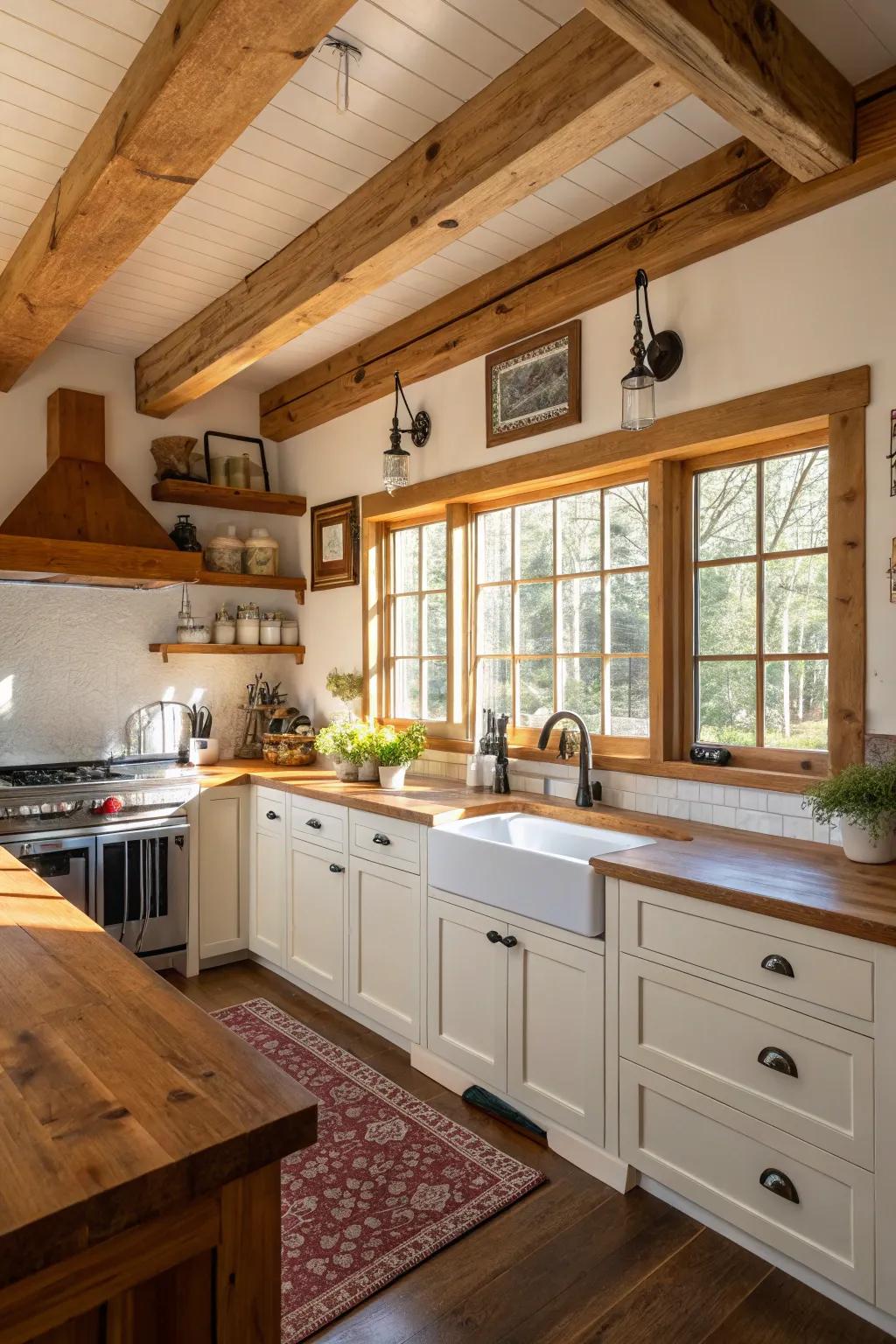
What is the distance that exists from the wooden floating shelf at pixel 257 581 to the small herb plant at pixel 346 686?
1.97 ft

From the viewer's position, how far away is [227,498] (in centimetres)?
442

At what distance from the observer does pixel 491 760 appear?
3355mm

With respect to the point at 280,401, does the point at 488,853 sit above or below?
below

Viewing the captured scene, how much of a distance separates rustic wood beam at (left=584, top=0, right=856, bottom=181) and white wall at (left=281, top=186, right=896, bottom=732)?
0.72 ft

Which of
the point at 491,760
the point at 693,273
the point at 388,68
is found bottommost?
Result: the point at 491,760

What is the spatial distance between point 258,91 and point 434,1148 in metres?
2.71

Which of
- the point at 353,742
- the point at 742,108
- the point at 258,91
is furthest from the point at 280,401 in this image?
the point at 742,108

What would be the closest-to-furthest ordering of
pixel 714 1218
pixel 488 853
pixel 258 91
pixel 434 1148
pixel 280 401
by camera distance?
pixel 258 91
pixel 714 1218
pixel 434 1148
pixel 488 853
pixel 280 401

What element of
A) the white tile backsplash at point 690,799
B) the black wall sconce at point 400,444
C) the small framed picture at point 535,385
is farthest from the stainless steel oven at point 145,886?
the small framed picture at point 535,385

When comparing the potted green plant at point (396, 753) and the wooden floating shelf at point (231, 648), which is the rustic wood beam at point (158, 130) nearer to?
the wooden floating shelf at point (231, 648)

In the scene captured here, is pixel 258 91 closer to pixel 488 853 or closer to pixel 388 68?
pixel 388 68

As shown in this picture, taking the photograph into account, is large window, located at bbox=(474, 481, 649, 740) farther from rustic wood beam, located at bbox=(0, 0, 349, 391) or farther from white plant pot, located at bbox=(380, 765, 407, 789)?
rustic wood beam, located at bbox=(0, 0, 349, 391)

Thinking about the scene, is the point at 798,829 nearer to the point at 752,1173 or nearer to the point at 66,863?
the point at 752,1173

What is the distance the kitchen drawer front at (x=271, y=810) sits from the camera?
373cm
